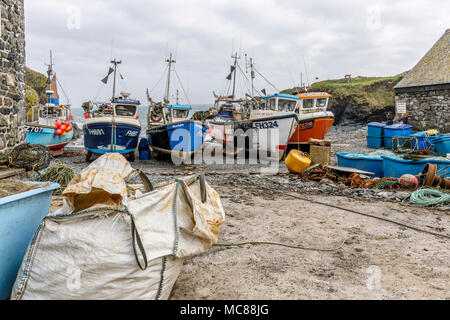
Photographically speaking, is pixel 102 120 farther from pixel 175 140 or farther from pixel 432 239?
pixel 432 239

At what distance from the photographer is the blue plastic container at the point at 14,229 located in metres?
2.20

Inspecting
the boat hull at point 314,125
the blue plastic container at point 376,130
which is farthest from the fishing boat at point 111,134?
the blue plastic container at point 376,130

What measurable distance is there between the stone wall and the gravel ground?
14.6 metres

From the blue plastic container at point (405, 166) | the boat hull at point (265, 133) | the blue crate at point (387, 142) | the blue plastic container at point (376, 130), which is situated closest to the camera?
the blue plastic container at point (405, 166)

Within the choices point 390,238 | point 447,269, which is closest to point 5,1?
point 390,238

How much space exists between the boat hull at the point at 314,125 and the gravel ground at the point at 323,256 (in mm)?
7487

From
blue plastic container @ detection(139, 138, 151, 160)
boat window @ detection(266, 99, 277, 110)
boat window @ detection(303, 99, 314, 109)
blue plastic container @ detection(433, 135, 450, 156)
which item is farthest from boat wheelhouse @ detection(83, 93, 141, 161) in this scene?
blue plastic container @ detection(433, 135, 450, 156)

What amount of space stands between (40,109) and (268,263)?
777 inches

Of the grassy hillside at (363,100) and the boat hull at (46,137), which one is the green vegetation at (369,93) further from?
the boat hull at (46,137)

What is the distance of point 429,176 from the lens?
6.52m

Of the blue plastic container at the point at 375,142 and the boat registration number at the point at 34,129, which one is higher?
the boat registration number at the point at 34,129

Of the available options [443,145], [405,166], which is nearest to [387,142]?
[443,145]

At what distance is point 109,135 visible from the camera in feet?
38.2

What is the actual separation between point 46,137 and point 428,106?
19593mm
